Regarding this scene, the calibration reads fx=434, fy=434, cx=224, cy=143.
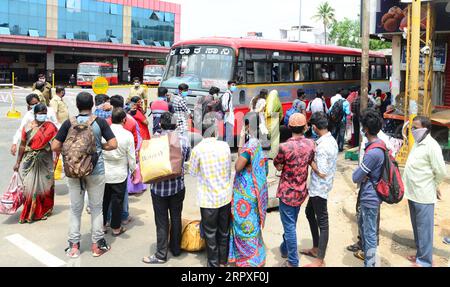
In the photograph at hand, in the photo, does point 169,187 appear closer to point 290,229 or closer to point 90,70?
point 290,229

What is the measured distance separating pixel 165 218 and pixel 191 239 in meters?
0.47

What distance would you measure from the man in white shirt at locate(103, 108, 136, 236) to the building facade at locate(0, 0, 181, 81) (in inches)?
1523

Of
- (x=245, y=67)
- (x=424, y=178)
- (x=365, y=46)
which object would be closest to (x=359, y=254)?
(x=424, y=178)

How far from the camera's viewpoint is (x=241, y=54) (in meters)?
11.3

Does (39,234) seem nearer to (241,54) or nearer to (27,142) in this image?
(27,142)

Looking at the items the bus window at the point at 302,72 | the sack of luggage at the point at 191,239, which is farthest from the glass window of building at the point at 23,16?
the sack of luggage at the point at 191,239

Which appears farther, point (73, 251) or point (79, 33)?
point (79, 33)

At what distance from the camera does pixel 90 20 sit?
157ft

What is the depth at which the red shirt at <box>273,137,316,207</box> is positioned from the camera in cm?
430

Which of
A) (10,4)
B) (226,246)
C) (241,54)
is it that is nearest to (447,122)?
(241,54)

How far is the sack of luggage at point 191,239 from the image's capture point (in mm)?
4914

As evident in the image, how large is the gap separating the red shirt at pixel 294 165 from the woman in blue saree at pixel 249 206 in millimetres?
189

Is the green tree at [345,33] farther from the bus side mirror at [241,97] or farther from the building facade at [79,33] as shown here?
the bus side mirror at [241,97]

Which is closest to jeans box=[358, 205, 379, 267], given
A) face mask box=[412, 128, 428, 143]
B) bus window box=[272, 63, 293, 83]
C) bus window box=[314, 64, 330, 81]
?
face mask box=[412, 128, 428, 143]
